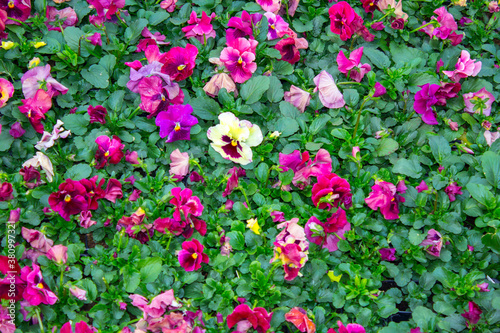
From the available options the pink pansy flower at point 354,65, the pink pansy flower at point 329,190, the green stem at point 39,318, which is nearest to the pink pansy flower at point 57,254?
the green stem at point 39,318

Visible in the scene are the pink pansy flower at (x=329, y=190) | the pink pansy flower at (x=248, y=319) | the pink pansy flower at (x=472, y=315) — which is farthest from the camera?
the pink pansy flower at (x=329, y=190)

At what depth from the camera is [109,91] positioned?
2225 mm

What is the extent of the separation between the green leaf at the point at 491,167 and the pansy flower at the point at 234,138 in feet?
3.26

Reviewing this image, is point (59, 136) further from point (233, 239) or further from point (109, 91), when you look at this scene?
point (233, 239)

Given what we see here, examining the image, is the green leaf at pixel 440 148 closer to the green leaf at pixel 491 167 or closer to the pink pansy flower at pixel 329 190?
the green leaf at pixel 491 167

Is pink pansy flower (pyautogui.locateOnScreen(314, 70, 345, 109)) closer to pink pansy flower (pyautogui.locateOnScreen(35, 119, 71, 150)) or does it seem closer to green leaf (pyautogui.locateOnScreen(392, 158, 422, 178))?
green leaf (pyautogui.locateOnScreen(392, 158, 422, 178))

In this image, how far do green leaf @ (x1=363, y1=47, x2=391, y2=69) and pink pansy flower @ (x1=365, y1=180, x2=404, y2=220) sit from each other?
2.35 ft

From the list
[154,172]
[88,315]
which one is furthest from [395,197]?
[88,315]

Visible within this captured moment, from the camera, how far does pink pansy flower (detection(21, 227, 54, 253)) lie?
180cm

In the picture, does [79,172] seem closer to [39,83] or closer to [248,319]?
[39,83]

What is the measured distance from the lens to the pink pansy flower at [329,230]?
1.84 metres

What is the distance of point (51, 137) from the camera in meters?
1.99

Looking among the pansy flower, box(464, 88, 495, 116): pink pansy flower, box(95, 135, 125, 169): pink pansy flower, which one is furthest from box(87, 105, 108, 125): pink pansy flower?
box(464, 88, 495, 116): pink pansy flower

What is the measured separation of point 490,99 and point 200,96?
4.75ft
